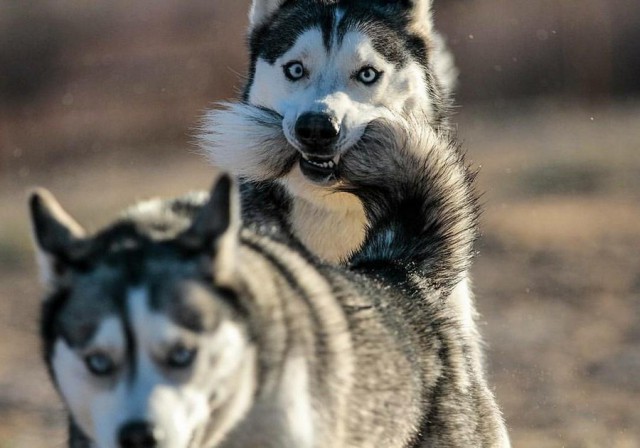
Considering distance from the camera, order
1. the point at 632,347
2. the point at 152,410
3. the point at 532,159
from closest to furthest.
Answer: the point at 152,410, the point at 632,347, the point at 532,159

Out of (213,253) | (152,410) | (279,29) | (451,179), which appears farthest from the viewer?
(279,29)

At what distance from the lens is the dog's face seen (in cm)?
598

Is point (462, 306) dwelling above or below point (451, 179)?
below

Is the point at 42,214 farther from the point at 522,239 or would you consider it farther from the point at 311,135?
the point at 522,239

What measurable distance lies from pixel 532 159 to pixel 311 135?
42.4ft

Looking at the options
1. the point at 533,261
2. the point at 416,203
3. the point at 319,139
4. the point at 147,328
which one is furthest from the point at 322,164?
the point at 533,261

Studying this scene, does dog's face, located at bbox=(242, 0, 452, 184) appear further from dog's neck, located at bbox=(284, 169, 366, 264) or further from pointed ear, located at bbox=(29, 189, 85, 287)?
pointed ear, located at bbox=(29, 189, 85, 287)

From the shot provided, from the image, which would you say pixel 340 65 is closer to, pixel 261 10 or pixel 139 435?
pixel 261 10

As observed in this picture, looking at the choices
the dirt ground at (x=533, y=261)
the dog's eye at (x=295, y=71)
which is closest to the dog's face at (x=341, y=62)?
the dog's eye at (x=295, y=71)

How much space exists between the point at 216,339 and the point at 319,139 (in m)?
2.42

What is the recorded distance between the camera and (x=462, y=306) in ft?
19.0

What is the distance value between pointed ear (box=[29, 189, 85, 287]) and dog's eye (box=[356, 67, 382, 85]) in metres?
2.83

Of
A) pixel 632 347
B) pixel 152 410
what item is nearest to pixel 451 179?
pixel 152 410

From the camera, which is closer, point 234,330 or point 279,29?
point 234,330
